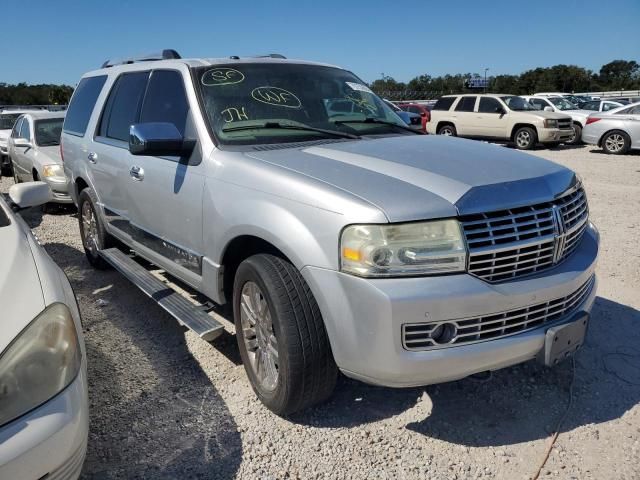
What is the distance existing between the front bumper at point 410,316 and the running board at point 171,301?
2.96ft

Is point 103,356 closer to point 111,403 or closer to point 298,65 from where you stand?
point 111,403

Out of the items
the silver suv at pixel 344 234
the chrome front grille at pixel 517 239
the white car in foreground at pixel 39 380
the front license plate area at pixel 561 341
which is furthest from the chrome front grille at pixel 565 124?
the white car in foreground at pixel 39 380

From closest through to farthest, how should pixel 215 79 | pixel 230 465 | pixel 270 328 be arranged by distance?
pixel 230 465, pixel 270 328, pixel 215 79

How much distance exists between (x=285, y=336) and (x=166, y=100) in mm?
2086

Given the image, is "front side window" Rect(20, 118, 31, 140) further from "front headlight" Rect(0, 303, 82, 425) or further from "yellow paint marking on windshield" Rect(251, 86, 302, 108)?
"front headlight" Rect(0, 303, 82, 425)

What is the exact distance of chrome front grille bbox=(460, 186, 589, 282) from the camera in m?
2.27

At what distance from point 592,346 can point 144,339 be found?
3116 millimetres

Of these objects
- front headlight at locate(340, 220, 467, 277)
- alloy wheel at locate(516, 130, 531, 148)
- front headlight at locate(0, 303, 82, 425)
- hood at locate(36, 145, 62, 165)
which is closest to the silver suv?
front headlight at locate(340, 220, 467, 277)

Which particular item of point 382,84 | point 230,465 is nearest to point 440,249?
point 230,465

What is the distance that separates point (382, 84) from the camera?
64250 mm

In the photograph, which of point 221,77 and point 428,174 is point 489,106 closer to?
point 221,77

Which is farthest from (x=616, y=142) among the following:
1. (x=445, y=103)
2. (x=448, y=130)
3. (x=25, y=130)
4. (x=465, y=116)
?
(x=25, y=130)

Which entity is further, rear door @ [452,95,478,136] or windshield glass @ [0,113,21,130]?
rear door @ [452,95,478,136]

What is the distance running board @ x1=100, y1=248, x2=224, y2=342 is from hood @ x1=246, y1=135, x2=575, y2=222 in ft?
3.32
